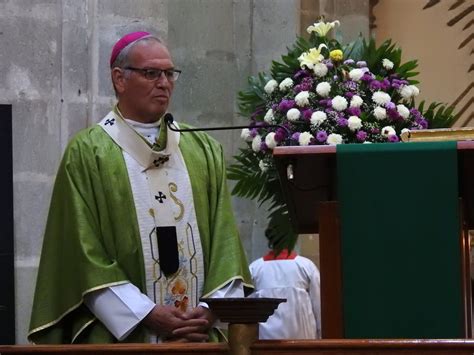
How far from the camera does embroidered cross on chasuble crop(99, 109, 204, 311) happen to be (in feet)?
17.7

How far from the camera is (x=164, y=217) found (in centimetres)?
547

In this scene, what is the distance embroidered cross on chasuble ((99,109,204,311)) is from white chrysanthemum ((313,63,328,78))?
51.4 inches

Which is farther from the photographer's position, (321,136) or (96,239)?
(321,136)

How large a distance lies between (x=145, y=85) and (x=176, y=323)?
95 cm

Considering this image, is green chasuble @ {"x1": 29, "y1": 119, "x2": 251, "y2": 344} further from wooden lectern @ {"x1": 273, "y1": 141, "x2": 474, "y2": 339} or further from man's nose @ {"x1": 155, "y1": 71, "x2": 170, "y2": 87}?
wooden lectern @ {"x1": 273, "y1": 141, "x2": 474, "y2": 339}

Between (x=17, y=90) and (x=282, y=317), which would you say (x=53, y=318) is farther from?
(x=282, y=317)

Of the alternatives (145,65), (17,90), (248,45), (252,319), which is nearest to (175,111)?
(248,45)

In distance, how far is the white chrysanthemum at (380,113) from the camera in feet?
21.2

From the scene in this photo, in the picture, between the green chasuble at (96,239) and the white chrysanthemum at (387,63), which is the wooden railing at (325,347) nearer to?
the green chasuble at (96,239)

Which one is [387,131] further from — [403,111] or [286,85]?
[286,85]

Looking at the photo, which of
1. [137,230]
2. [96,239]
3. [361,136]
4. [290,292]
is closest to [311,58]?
[361,136]

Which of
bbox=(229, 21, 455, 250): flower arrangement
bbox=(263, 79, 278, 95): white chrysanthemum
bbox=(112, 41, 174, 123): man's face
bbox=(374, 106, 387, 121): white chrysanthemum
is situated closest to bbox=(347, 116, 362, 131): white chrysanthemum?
bbox=(229, 21, 455, 250): flower arrangement

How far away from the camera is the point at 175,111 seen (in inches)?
346

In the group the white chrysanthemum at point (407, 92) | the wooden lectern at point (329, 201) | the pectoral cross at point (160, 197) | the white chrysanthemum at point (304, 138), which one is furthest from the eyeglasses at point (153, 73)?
the white chrysanthemum at point (407, 92)
